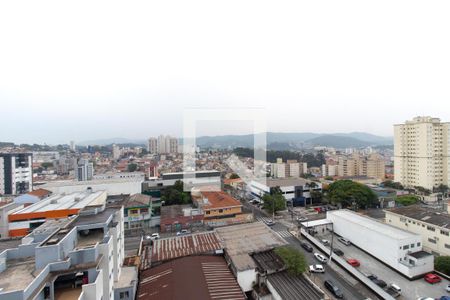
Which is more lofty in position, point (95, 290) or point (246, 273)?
point (95, 290)

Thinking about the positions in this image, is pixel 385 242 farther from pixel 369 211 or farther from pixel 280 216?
pixel 369 211

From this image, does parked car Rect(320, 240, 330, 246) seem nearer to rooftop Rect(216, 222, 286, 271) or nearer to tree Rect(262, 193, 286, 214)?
rooftop Rect(216, 222, 286, 271)

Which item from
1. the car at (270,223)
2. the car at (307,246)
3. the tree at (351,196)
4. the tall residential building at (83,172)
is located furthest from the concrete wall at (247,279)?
the tall residential building at (83,172)

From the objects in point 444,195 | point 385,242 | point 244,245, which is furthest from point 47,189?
point 444,195

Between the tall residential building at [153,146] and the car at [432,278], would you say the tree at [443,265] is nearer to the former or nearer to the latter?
the car at [432,278]

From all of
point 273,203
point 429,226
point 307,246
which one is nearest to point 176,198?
point 273,203
